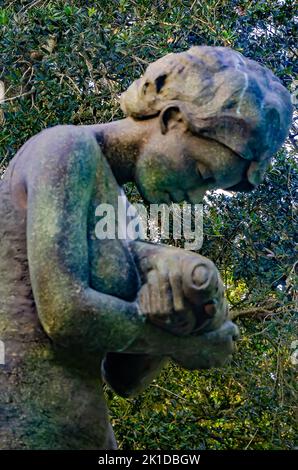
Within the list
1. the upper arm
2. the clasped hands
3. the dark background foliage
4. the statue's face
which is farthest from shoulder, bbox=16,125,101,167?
the dark background foliage

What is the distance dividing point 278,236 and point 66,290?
205 inches

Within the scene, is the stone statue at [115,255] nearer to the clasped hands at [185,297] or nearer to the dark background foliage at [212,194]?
the clasped hands at [185,297]

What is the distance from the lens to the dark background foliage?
23.2ft

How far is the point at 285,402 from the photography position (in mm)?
7488

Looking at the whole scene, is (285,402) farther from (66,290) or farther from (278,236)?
(66,290)

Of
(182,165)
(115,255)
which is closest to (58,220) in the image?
(115,255)

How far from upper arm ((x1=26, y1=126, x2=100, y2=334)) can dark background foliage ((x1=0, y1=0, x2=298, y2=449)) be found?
4.33 meters

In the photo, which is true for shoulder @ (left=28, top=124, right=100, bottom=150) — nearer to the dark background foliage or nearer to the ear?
the ear

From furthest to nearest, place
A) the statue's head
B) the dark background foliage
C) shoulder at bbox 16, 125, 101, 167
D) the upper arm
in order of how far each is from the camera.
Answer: the dark background foliage → the statue's head → shoulder at bbox 16, 125, 101, 167 → the upper arm

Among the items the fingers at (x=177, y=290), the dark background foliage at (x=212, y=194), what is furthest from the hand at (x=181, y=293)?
the dark background foliage at (x=212, y=194)

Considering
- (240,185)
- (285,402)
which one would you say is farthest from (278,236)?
(240,185)

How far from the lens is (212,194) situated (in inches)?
309

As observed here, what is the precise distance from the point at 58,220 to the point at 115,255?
0.78ft

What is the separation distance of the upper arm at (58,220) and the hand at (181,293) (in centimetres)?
21
